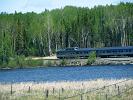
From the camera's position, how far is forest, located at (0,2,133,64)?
153250mm

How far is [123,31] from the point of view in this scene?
498ft

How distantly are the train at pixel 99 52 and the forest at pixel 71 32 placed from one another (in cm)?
786

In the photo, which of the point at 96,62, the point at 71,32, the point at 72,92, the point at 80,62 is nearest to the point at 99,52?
the point at 80,62

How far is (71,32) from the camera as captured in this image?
156625 millimetres

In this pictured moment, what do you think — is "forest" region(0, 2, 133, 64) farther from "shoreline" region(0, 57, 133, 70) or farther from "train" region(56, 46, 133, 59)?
"shoreline" region(0, 57, 133, 70)

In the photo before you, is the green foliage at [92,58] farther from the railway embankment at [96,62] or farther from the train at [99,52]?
the train at [99,52]

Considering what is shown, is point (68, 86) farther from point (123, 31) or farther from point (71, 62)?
point (123, 31)

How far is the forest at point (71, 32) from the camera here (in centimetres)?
15325

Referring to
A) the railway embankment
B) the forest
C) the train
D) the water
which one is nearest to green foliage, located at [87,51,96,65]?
the railway embankment

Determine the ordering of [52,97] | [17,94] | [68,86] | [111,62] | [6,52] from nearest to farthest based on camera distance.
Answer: [52,97] → [17,94] → [68,86] → [6,52] → [111,62]

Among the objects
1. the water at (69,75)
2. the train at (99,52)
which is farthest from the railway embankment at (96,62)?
the water at (69,75)

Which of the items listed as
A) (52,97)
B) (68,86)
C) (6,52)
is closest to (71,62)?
(6,52)

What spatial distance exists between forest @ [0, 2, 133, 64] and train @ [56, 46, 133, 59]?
25.8 ft

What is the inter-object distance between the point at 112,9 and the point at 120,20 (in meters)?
13.0
